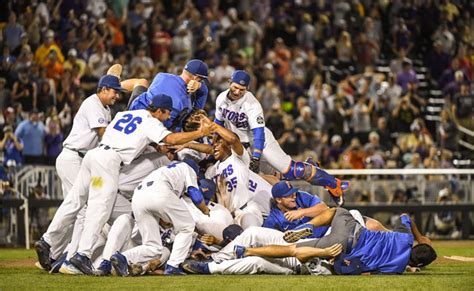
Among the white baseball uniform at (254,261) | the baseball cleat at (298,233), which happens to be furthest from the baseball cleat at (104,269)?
the baseball cleat at (298,233)

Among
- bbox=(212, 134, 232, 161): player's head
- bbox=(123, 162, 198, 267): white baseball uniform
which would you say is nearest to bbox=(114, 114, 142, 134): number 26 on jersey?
bbox=(123, 162, 198, 267): white baseball uniform

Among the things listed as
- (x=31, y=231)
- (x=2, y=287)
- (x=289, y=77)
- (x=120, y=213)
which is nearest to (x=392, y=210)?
(x=289, y=77)

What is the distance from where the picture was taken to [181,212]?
13.4m

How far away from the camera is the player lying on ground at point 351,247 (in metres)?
13.4

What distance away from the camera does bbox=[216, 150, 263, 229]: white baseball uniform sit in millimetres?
14969

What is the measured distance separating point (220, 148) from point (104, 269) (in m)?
2.62

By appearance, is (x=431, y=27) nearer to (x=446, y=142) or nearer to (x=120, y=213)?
(x=446, y=142)

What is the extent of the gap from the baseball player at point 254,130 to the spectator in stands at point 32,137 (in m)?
6.12

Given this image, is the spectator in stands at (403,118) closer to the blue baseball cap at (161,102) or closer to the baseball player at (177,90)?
the baseball player at (177,90)

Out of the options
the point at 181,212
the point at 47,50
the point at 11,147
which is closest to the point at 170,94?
the point at 181,212

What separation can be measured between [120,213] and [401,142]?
10.9m

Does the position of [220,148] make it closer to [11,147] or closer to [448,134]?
[11,147]

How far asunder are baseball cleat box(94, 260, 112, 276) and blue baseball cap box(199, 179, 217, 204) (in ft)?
5.19

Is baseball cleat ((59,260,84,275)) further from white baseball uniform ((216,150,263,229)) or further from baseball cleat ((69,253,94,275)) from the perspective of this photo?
white baseball uniform ((216,150,263,229))
